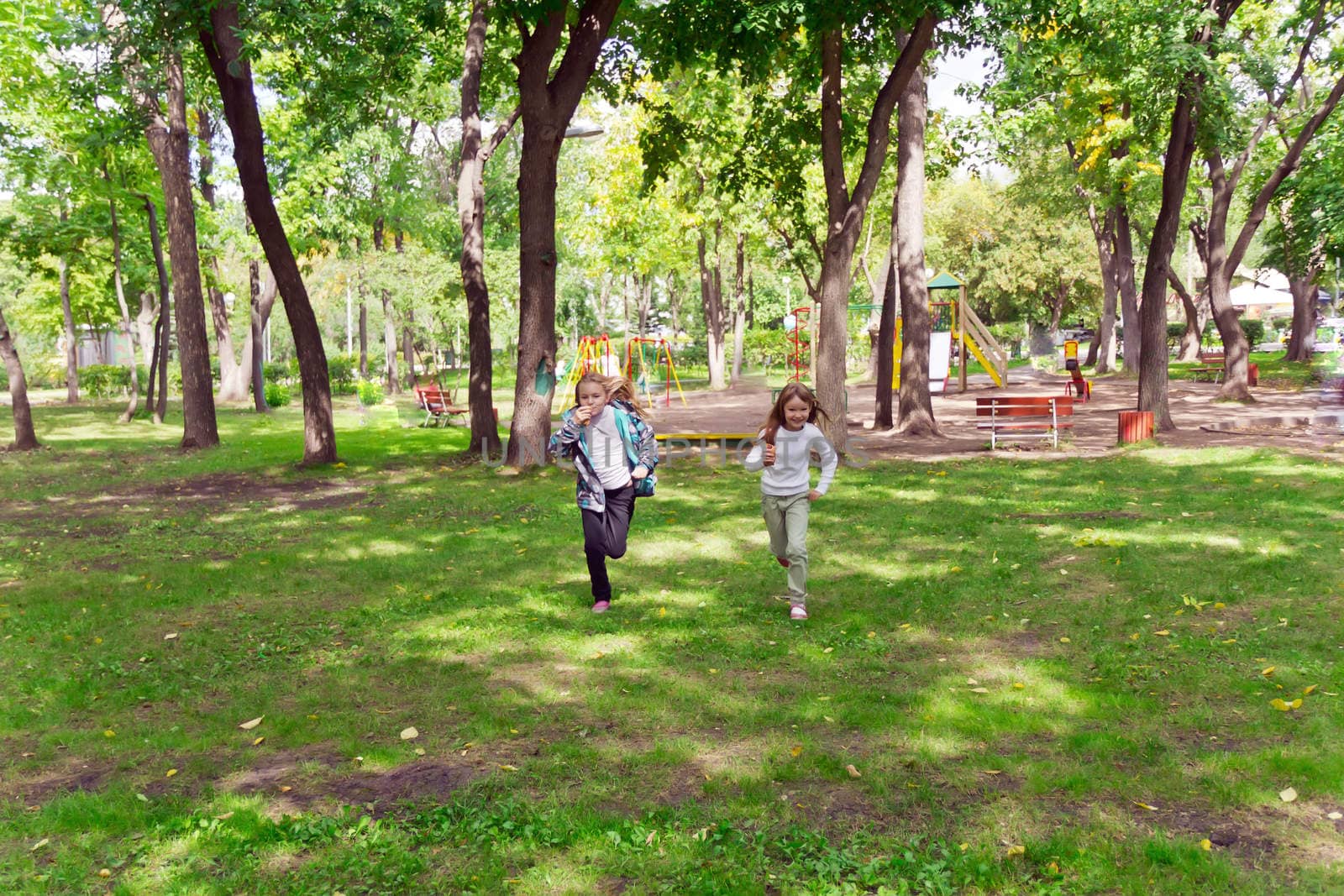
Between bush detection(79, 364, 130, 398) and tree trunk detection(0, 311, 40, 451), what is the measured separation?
22840 millimetres

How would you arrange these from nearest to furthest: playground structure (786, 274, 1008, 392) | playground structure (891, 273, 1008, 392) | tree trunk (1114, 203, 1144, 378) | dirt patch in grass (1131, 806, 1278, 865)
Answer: dirt patch in grass (1131, 806, 1278, 865), tree trunk (1114, 203, 1144, 378), playground structure (786, 274, 1008, 392), playground structure (891, 273, 1008, 392)

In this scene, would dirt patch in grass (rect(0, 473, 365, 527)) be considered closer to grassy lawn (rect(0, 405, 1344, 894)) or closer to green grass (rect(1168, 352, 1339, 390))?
grassy lawn (rect(0, 405, 1344, 894))

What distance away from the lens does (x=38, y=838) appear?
169 inches

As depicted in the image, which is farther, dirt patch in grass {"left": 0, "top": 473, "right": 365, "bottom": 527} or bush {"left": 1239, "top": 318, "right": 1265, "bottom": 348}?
bush {"left": 1239, "top": 318, "right": 1265, "bottom": 348}

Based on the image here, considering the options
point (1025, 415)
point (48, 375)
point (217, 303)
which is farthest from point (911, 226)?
point (48, 375)

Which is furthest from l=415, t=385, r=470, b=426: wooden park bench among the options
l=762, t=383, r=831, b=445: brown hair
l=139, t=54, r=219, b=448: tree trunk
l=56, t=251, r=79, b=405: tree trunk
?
l=762, t=383, r=831, b=445: brown hair

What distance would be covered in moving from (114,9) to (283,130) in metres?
13.5

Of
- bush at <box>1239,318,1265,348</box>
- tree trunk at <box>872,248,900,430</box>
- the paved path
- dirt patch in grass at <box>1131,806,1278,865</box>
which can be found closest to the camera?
dirt patch in grass at <box>1131,806,1278,865</box>

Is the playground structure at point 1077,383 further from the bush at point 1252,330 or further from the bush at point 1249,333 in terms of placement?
the bush at point 1252,330

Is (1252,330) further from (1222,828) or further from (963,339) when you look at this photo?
(1222,828)

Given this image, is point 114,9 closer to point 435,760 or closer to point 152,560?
point 152,560

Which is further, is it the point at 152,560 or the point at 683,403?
the point at 683,403

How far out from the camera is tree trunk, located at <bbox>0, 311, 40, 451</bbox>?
18688mm

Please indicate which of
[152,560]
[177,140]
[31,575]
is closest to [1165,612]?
[152,560]
